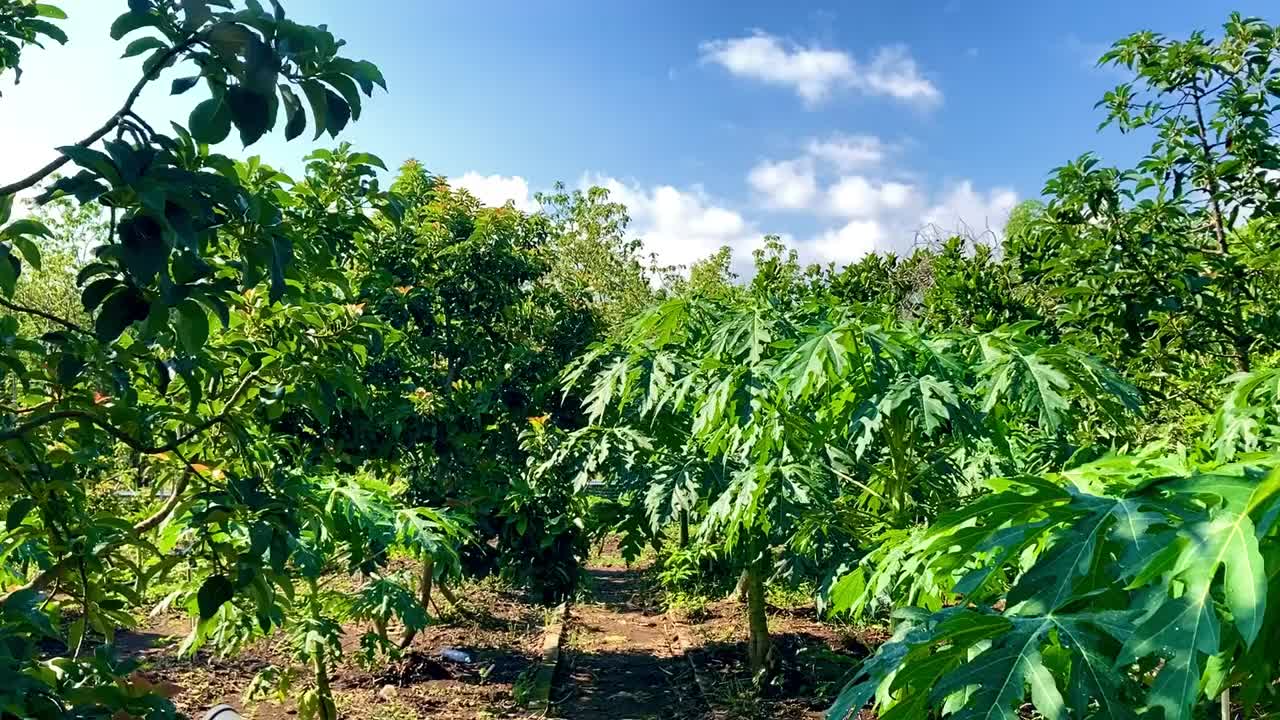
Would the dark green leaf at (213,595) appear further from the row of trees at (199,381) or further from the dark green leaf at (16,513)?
the dark green leaf at (16,513)

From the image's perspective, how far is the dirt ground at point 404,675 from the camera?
527cm

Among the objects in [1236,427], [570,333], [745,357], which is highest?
[570,333]

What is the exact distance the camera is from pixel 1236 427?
2.45m

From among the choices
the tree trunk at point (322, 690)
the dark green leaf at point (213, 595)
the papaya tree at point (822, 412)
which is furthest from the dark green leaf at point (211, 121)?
the tree trunk at point (322, 690)

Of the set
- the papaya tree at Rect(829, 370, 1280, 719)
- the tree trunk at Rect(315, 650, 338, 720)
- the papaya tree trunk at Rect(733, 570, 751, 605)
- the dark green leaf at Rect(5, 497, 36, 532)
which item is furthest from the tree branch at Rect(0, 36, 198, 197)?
the papaya tree trunk at Rect(733, 570, 751, 605)

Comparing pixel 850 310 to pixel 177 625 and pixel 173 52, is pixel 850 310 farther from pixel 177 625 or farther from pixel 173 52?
pixel 177 625

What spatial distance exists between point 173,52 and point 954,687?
4.76 feet

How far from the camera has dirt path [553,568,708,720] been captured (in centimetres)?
552

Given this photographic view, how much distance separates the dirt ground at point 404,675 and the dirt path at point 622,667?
32cm

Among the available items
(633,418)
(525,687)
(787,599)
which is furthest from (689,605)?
(633,418)

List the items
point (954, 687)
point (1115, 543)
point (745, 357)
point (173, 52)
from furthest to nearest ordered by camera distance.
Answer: point (745, 357), point (173, 52), point (1115, 543), point (954, 687)

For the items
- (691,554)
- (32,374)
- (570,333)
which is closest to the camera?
(32,374)


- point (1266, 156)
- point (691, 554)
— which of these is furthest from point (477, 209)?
point (1266, 156)

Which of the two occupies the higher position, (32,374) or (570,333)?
(570,333)
